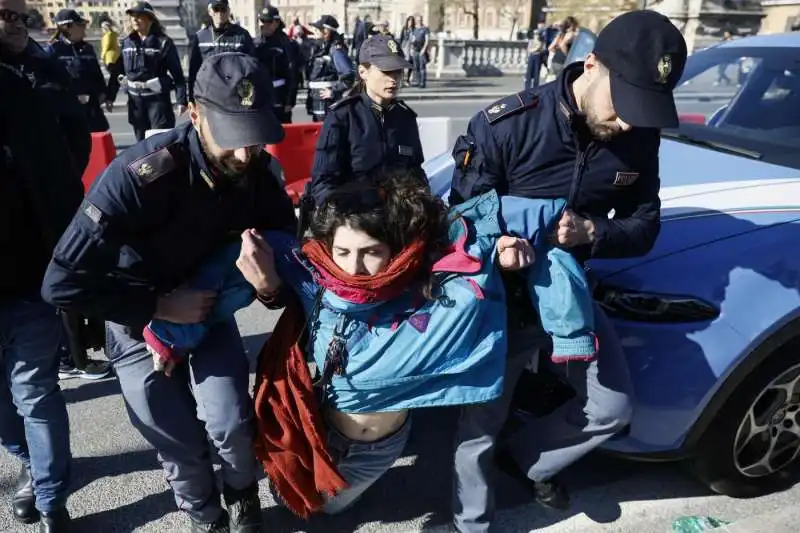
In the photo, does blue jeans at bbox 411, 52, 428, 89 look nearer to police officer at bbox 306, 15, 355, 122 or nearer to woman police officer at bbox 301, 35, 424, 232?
police officer at bbox 306, 15, 355, 122

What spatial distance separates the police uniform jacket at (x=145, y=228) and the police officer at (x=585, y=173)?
2.70 feet

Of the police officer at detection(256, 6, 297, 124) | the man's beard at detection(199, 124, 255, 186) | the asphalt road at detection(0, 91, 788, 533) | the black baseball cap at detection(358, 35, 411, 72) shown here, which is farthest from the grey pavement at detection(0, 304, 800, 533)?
the police officer at detection(256, 6, 297, 124)

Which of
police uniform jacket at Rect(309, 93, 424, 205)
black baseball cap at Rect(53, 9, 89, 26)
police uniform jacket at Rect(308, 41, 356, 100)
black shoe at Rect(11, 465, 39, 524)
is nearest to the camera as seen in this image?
black shoe at Rect(11, 465, 39, 524)

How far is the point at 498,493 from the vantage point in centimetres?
270

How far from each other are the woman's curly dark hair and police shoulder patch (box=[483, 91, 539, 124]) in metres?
0.36

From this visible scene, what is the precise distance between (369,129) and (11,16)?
1710 millimetres

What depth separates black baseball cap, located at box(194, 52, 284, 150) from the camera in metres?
1.86

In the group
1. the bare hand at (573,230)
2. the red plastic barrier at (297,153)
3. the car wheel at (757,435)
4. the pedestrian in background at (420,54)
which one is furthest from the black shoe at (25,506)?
the pedestrian in background at (420,54)

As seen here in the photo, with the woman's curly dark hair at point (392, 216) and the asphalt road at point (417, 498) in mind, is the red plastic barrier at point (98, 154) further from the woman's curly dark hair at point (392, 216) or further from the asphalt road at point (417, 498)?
the woman's curly dark hair at point (392, 216)

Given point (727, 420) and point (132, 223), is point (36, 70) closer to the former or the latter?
Result: point (132, 223)

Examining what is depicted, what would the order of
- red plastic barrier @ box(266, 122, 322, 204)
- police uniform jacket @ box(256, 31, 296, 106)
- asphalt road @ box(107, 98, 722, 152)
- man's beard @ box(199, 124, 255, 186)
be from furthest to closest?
asphalt road @ box(107, 98, 722, 152), police uniform jacket @ box(256, 31, 296, 106), red plastic barrier @ box(266, 122, 322, 204), man's beard @ box(199, 124, 255, 186)

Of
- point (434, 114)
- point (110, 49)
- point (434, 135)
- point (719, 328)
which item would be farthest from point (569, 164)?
point (434, 114)

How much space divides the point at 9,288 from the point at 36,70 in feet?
4.81

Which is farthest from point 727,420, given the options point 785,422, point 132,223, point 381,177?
point 132,223
